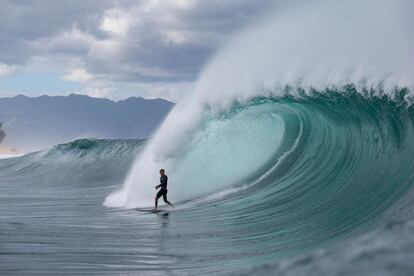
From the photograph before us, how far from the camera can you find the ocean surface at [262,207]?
22.2 feet

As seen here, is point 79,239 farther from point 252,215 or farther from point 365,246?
point 365,246

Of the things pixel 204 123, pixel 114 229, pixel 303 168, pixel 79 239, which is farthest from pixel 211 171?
pixel 79 239

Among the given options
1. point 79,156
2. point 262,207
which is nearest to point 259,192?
point 262,207

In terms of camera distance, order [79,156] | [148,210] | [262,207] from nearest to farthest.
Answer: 1. [262,207]
2. [148,210]
3. [79,156]

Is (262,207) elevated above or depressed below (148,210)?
below

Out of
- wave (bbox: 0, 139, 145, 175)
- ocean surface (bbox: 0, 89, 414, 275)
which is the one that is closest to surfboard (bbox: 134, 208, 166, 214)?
ocean surface (bbox: 0, 89, 414, 275)

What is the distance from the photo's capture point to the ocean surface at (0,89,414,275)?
22.2 feet

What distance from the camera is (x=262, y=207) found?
40.9 ft

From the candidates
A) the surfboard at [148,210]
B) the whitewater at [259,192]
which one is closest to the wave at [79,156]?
the whitewater at [259,192]

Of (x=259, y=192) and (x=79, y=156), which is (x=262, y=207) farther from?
(x=79, y=156)

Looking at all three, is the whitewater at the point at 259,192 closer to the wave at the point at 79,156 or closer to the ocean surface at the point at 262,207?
the ocean surface at the point at 262,207

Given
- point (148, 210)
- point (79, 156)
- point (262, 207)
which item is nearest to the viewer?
point (262, 207)

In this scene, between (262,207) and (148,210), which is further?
(148,210)

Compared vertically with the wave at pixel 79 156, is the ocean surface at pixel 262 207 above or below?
below
